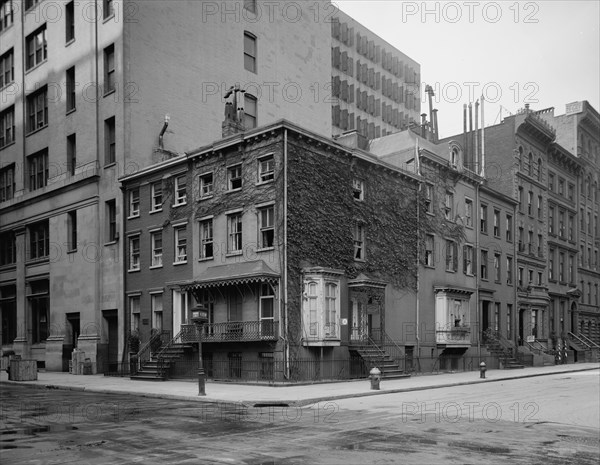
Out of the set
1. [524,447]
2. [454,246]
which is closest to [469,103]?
[454,246]

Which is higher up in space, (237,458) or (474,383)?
(237,458)

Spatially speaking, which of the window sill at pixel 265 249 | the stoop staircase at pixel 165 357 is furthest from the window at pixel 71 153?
the window sill at pixel 265 249

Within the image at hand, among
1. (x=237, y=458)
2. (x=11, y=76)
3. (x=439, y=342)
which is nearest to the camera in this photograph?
(x=237, y=458)

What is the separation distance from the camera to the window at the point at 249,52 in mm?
45188

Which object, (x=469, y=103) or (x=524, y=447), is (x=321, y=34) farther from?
(x=524, y=447)

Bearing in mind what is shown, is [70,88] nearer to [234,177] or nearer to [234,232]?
[234,177]

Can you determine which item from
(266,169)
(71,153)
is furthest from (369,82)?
(266,169)

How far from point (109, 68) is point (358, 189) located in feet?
54.9

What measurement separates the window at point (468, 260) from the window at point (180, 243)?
1840 centimetres

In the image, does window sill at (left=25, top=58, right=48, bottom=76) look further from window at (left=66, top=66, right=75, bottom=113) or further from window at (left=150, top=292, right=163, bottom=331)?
window at (left=150, top=292, right=163, bottom=331)

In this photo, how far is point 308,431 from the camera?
13.6m

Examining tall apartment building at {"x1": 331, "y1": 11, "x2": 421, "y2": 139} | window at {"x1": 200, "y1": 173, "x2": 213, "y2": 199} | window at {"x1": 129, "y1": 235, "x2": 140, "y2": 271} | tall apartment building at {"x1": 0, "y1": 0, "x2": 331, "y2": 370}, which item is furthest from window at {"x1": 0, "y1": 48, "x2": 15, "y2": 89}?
tall apartment building at {"x1": 331, "y1": 11, "x2": 421, "y2": 139}

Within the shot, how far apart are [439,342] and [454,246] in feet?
21.4

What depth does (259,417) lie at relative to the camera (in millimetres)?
16422
